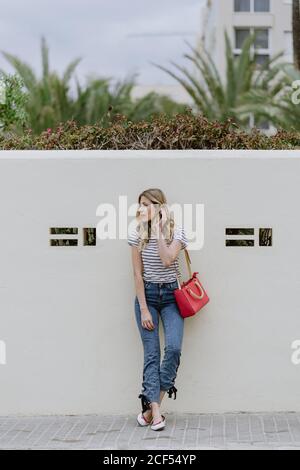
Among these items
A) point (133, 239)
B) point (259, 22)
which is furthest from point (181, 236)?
point (259, 22)

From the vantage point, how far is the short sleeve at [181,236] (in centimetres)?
712

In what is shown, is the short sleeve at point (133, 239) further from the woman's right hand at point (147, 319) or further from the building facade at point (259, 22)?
the building facade at point (259, 22)

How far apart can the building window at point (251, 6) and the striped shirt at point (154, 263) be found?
41.4m

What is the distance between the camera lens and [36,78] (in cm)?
2598

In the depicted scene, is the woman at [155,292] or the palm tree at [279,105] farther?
the palm tree at [279,105]

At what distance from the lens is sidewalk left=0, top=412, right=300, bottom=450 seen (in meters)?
6.59

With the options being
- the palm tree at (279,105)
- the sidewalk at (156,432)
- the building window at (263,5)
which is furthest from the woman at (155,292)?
the building window at (263,5)

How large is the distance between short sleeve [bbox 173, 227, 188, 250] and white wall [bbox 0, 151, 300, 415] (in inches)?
11.2

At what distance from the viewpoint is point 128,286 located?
7.48 metres

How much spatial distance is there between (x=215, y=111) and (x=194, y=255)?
19.9m

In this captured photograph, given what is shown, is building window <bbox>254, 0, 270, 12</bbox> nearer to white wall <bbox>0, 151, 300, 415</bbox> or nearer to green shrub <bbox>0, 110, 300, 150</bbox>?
green shrub <bbox>0, 110, 300, 150</bbox>
